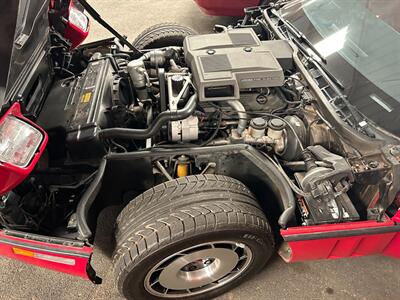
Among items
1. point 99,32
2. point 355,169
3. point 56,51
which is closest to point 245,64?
point 355,169

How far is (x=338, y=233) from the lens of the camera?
5.42ft

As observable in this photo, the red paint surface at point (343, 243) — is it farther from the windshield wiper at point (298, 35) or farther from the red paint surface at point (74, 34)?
the red paint surface at point (74, 34)

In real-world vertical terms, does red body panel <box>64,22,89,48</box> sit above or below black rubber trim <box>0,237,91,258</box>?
above

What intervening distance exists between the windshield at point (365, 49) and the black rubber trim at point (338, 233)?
18.4 inches

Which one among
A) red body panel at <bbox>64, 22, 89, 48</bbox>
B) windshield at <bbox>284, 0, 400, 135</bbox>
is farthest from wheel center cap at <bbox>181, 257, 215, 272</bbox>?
red body panel at <bbox>64, 22, 89, 48</bbox>

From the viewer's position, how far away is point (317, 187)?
170 centimetres

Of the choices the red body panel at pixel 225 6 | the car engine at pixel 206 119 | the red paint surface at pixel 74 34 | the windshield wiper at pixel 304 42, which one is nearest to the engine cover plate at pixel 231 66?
the car engine at pixel 206 119

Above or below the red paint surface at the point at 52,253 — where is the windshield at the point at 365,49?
above

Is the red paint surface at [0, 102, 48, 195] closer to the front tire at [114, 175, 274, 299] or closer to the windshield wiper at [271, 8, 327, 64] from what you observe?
the front tire at [114, 175, 274, 299]

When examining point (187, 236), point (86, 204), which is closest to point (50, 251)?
point (86, 204)

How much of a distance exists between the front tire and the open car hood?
789mm

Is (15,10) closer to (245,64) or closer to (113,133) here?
(113,133)

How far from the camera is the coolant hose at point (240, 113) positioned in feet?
6.16

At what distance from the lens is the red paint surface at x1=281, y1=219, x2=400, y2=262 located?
5.42 feet
